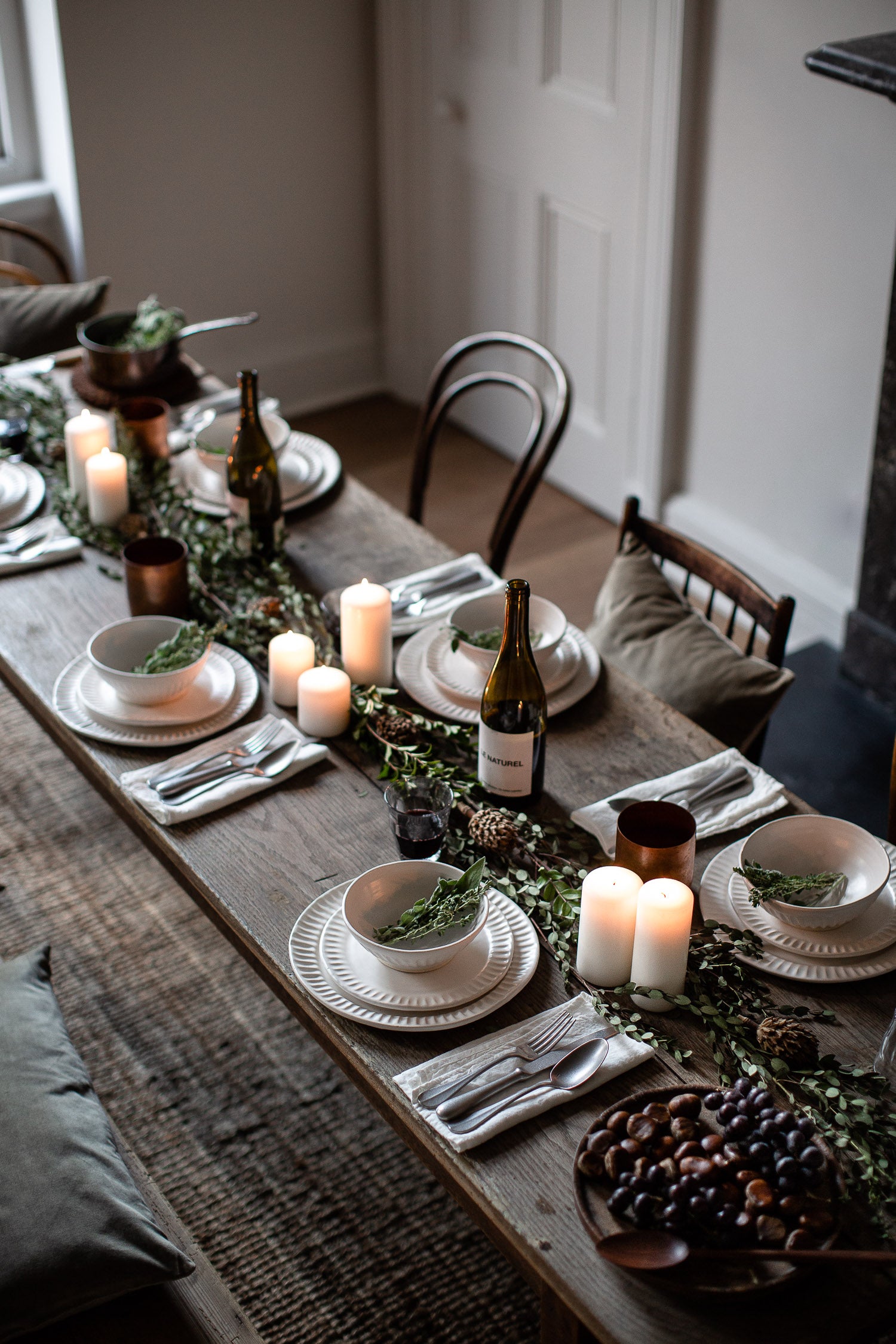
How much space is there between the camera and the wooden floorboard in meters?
3.48

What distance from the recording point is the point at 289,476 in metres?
2.24

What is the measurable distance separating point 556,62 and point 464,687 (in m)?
2.26

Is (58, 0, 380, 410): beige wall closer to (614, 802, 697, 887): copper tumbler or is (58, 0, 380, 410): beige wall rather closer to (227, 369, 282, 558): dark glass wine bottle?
(227, 369, 282, 558): dark glass wine bottle

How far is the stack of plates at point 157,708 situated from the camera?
5.43 feet

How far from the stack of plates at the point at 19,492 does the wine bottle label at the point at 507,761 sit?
101cm

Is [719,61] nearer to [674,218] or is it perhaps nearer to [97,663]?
[674,218]

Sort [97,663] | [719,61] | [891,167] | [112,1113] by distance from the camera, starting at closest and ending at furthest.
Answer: [97,663]
[112,1113]
[891,167]
[719,61]

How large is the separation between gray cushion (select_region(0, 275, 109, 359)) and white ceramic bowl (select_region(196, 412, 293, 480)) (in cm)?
79

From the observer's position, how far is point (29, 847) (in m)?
2.38

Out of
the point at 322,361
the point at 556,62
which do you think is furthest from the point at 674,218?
the point at 322,361

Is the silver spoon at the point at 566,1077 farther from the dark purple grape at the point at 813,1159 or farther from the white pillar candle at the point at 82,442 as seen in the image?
the white pillar candle at the point at 82,442

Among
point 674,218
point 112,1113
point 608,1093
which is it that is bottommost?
point 112,1113

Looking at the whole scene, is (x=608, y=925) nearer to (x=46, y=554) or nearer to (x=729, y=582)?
(x=729, y=582)

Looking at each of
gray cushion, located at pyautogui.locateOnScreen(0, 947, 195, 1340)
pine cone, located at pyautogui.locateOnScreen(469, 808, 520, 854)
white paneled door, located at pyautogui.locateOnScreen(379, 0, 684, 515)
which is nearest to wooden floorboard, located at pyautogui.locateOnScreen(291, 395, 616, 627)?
white paneled door, located at pyautogui.locateOnScreen(379, 0, 684, 515)
